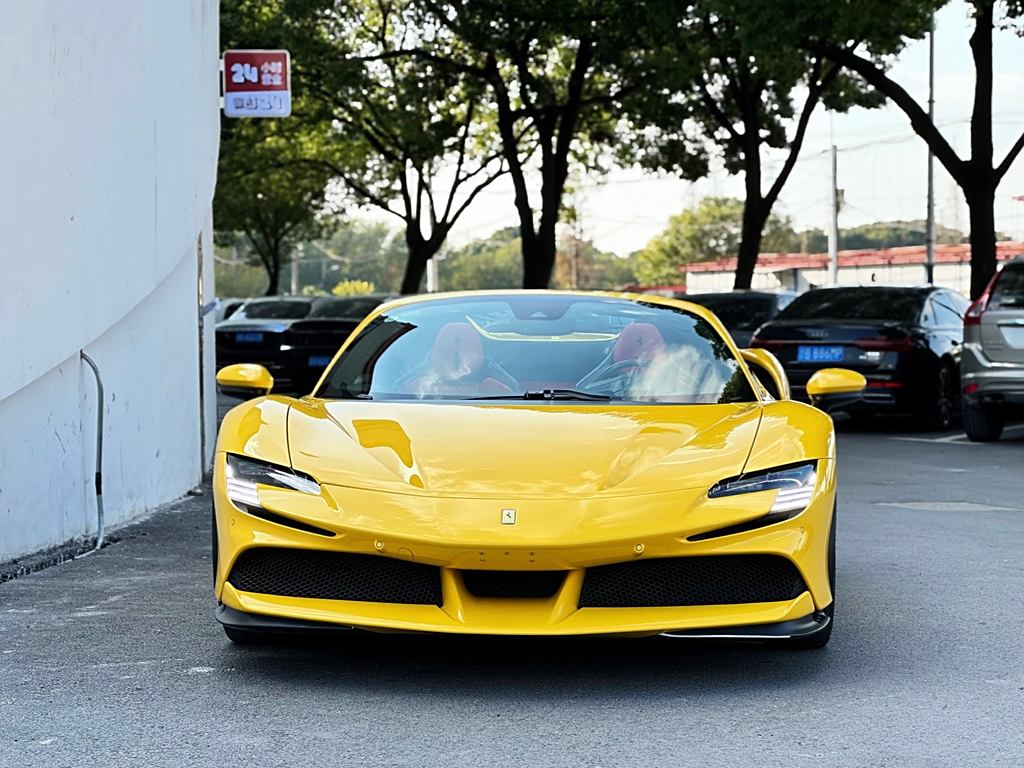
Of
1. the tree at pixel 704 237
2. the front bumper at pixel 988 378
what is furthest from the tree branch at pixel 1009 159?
the tree at pixel 704 237

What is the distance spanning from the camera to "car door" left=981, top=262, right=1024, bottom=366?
1405cm

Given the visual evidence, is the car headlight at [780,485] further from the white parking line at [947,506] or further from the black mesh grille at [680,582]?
the white parking line at [947,506]

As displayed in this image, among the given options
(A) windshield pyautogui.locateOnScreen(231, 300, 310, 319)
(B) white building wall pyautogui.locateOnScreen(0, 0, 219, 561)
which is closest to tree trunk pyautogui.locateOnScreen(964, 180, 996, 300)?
(A) windshield pyautogui.locateOnScreen(231, 300, 310, 319)

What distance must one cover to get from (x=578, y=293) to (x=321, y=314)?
56.3 feet

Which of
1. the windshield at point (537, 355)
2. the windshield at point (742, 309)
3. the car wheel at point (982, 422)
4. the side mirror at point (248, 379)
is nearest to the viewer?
the windshield at point (537, 355)

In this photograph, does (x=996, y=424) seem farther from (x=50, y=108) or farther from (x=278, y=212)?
(x=278, y=212)

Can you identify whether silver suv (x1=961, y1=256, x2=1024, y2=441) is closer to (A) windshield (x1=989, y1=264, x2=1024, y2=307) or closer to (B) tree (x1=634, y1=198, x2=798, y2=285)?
(A) windshield (x1=989, y1=264, x2=1024, y2=307)

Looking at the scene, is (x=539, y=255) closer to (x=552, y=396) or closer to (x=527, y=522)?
(x=552, y=396)

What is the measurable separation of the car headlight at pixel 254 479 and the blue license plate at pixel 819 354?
11596 millimetres

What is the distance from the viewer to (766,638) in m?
4.96

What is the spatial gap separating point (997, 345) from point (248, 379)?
29.9 feet

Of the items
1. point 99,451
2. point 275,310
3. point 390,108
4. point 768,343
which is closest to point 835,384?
point 99,451

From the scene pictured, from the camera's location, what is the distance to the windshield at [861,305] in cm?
1664

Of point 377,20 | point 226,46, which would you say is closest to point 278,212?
point 377,20
